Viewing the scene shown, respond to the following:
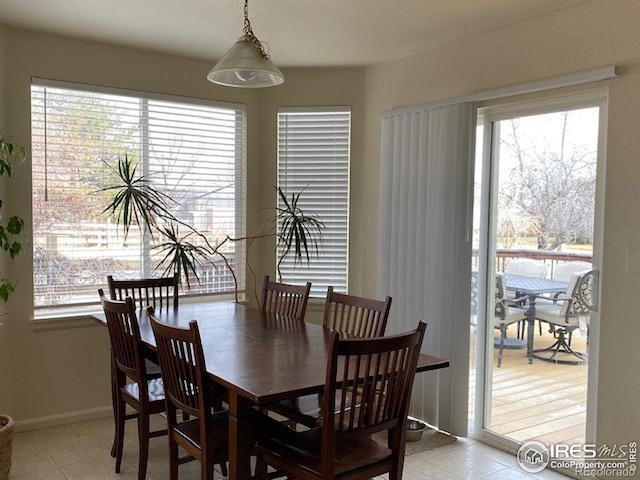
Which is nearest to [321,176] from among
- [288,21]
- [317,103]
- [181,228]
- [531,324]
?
[317,103]

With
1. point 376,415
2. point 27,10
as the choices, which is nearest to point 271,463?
point 376,415

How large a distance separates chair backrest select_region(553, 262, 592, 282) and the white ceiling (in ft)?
4.63

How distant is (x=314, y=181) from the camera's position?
15.5 feet

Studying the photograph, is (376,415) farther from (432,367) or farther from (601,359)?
(601,359)

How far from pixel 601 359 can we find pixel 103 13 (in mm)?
3403

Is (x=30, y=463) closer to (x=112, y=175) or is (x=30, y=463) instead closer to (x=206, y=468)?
(x=206, y=468)

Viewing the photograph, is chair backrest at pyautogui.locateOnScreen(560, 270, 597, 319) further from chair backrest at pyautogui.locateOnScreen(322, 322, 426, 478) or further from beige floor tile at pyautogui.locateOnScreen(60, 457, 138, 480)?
beige floor tile at pyautogui.locateOnScreen(60, 457, 138, 480)

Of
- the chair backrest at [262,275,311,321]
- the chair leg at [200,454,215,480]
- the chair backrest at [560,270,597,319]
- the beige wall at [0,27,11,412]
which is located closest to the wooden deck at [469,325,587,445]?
the chair backrest at [560,270,597,319]

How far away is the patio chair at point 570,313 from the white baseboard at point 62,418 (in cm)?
300

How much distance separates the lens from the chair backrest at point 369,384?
208cm

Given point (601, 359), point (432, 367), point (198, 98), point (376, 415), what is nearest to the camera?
point (376, 415)

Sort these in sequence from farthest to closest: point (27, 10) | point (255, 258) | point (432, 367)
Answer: point (255, 258) < point (27, 10) < point (432, 367)

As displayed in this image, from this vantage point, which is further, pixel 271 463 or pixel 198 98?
pixel 198 98

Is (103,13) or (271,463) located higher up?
(103,13)
